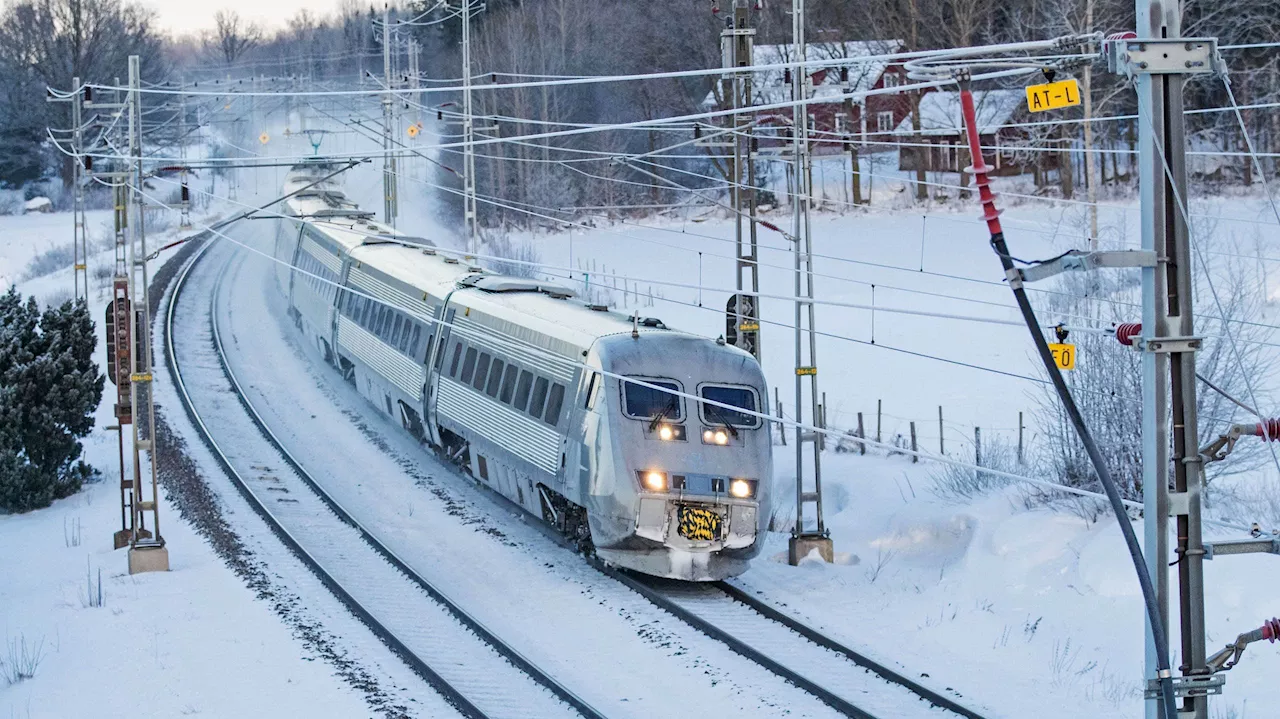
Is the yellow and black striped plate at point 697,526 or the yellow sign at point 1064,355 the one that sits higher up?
the yellow sign at point 1064,355

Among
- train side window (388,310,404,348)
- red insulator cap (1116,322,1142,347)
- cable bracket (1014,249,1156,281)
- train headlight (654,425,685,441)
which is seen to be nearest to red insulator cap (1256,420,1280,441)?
red insulator cap (1116,322,1142,347)

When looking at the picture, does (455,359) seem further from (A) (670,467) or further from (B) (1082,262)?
(B) (1082,262)

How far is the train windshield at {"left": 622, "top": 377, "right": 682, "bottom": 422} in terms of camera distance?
16.5m

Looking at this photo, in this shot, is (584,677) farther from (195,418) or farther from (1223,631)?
(195,418)

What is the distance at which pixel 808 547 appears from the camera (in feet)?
62.6

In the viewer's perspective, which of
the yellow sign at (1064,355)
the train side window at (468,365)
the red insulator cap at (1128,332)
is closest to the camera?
the red insulator cap at (1128,332)

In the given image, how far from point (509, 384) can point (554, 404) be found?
1.71 metres

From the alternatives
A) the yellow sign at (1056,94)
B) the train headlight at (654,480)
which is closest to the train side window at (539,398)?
the train headlight at (654,480)

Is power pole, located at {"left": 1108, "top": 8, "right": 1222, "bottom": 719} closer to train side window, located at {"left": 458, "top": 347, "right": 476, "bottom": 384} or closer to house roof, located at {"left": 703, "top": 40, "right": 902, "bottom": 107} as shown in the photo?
train side window, located at {"left": 458, "top": 347, "right": 476, "bottom": 384}

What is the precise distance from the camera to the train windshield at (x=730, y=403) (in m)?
16.8

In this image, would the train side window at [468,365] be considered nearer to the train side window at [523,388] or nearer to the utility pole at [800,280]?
the train side window at [523,388]

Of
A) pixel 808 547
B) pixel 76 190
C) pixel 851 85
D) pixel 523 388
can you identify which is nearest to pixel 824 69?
pixel 851 85

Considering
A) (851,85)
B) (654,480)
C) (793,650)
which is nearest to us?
(793,650)

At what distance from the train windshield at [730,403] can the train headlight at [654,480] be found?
38.1 inches
